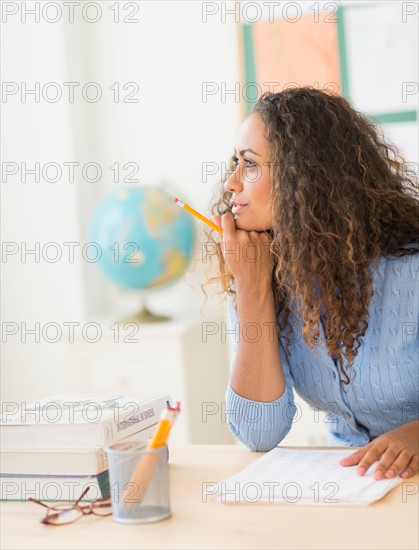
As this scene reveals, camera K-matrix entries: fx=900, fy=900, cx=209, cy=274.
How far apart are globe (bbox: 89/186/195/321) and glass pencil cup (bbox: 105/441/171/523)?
5.73 feet

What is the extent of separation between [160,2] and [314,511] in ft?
8.05

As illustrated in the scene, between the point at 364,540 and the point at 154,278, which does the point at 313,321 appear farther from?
the point at 154,278

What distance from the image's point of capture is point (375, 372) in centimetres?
165

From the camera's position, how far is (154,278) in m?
2.96

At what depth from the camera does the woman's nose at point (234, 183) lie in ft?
5.64

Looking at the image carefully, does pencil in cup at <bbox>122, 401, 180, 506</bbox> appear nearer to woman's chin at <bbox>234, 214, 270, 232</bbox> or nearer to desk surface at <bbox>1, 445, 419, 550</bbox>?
desk surface at <bbox>1, 445, 419, 550</bbox>

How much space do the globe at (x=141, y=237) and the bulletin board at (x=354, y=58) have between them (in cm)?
53

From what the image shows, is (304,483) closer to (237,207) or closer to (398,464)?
(398,464)

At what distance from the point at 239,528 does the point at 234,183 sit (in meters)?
0.76

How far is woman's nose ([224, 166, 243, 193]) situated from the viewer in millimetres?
1718

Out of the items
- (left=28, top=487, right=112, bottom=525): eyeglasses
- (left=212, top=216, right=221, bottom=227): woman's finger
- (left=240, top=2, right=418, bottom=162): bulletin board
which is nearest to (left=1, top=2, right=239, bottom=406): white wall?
(left=240, top=2, right=418, bottom=162): bulletin board

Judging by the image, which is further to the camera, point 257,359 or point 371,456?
point 257,359

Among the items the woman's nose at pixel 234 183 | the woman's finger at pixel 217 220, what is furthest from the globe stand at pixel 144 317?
the woman's nose at pixel 234 183

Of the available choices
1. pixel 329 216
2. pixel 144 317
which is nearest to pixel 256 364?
pixel 329 216
